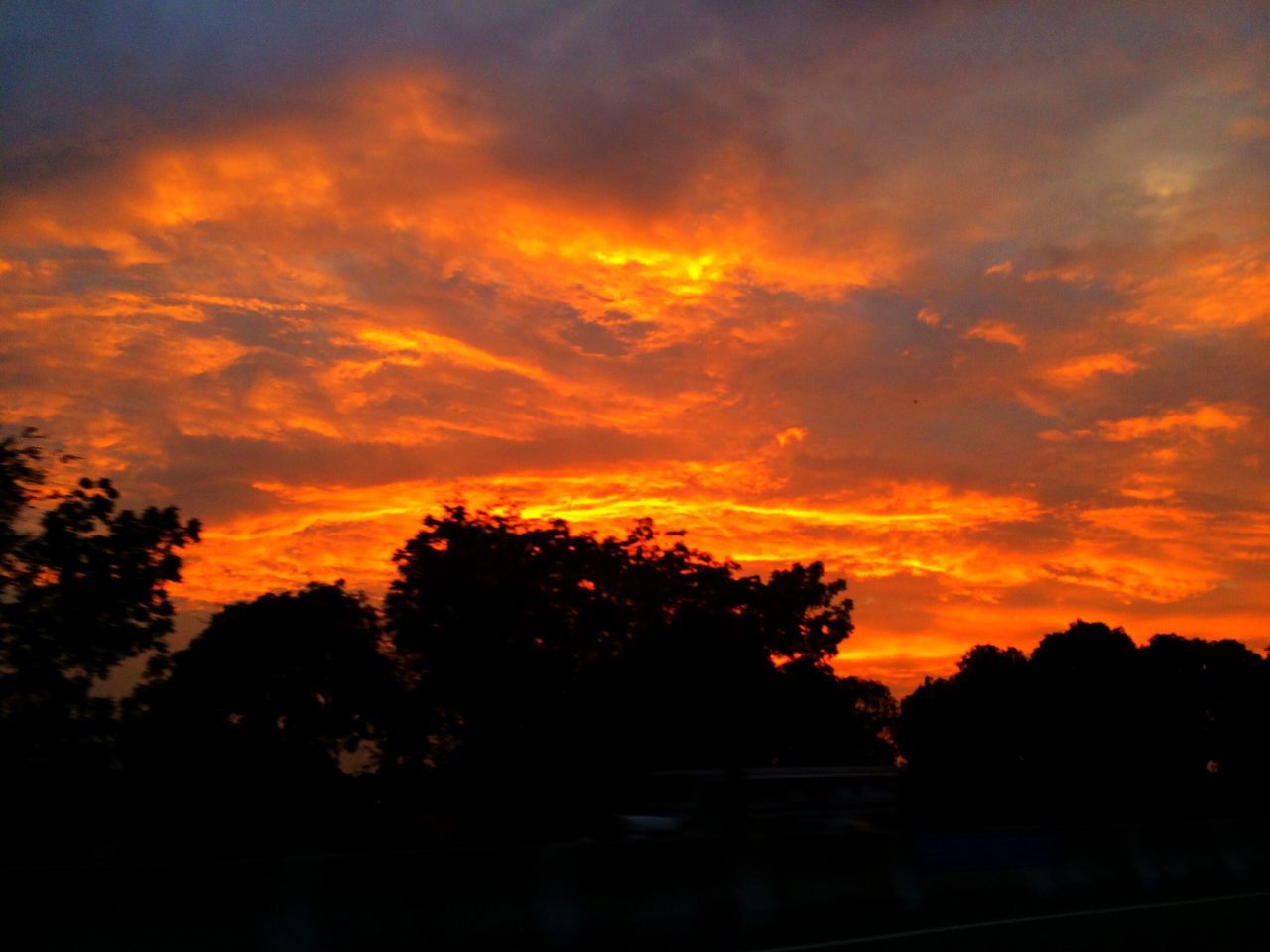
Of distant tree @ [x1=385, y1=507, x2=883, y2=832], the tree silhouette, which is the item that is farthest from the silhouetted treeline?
the tree silhouette

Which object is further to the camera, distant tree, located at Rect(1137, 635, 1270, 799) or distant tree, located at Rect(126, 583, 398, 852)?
distant tree, located at Rect(1137, 635, 1270, 799)

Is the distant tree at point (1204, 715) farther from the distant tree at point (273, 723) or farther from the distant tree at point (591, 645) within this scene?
the distant tree at point (273, 723)

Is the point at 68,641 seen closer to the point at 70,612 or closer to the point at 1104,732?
the point at 70,612

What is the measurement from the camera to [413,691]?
54.3 meters

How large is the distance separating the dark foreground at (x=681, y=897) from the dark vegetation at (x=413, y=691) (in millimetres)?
19790

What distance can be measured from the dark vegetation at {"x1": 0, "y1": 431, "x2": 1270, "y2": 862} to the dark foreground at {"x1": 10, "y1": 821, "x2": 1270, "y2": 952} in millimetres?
19790

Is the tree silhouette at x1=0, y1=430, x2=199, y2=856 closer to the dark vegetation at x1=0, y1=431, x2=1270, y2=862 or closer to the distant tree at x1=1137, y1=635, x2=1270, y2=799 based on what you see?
the dark vegetation at x1=0, y1=431, x2=1270, y2=862

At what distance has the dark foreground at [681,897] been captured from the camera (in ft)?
35.7

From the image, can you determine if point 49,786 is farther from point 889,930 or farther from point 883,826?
point 889,930

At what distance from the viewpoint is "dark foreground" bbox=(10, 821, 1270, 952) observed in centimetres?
1088

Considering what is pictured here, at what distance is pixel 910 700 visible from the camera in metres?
97.2

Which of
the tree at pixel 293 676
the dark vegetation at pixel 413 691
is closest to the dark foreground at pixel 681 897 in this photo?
the dark vegetation at pixel 413 691

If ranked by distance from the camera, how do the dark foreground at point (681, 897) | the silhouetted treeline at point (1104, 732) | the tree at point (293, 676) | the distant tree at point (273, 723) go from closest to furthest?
1. the dark foreground at point (681, 897)
2. the distant tree at point (273, 723)
3. the tree at point (293, 676)
4. the silhouetted treeline at point (1104, 732)

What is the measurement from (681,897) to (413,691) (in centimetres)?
4055
